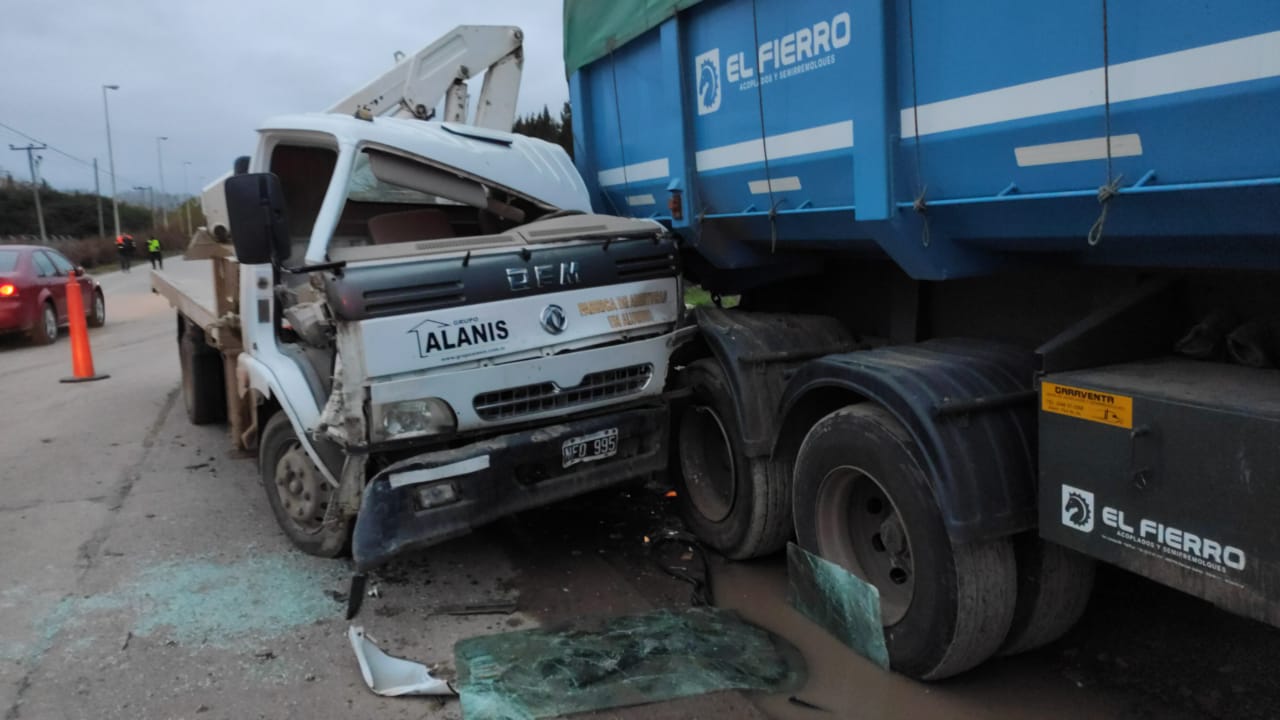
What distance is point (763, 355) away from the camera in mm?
4367

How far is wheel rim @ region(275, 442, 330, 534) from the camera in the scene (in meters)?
4.61

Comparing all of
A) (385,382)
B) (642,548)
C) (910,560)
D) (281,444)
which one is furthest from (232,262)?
(910,560)

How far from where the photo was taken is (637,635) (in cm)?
379

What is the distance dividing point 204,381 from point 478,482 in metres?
4.93

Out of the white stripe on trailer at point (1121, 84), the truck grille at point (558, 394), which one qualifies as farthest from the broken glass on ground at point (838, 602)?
the white stripe on trailer at point (1121, 84)

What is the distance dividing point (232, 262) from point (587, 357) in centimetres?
308

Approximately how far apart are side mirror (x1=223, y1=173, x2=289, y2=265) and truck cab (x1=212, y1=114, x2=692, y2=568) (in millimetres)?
10

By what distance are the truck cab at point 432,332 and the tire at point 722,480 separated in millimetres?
290

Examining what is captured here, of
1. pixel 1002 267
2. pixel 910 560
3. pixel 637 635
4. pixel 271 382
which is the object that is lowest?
pixel 637 635

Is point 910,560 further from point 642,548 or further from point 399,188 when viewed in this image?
point 399,188

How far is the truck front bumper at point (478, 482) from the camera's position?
390cm

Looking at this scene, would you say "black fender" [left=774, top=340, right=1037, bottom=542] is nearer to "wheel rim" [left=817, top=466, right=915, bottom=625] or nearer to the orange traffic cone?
"wheel rim" [left=817, top=466, right=915, bottom=625]

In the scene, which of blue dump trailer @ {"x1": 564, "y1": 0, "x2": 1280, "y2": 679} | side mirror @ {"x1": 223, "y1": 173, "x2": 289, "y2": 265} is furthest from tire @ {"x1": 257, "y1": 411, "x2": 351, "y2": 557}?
blue dump trailer @ {"x1": 564, "y1": 0, "x2": 1280, "y2": 679}

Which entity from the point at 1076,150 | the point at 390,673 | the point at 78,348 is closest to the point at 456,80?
the point at 390,673
